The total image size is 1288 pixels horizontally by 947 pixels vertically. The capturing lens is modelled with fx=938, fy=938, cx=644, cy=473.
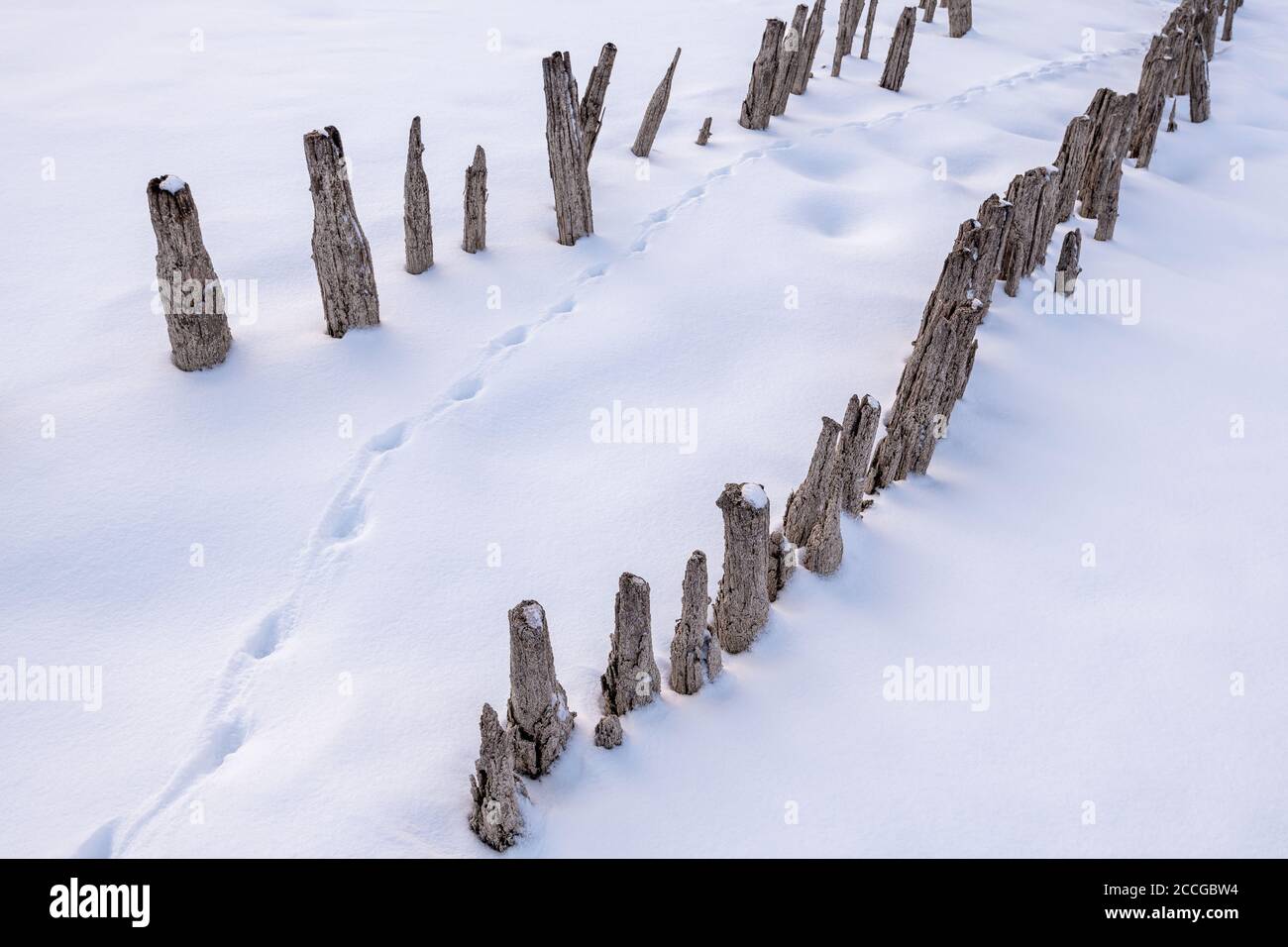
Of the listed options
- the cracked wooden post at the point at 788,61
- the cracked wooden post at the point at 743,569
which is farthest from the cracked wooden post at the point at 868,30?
the cracked wooden post at the point at 743,569

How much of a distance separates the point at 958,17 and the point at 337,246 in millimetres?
8468

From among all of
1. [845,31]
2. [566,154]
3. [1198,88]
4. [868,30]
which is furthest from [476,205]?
[1198,88]

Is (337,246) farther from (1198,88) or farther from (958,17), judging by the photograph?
(958,17)

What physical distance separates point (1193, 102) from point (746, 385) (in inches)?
266

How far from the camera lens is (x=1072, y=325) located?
226 inches

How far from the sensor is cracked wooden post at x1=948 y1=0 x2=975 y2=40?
34.0ft

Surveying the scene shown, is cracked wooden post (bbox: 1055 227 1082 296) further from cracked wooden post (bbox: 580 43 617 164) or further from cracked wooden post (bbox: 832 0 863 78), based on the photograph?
cracked wooden post (bbox: 832 0 863 78)

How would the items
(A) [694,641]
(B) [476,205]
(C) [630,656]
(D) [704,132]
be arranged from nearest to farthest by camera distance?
1. (C) [630,656]
2. (A) [694,641]
3. (B) [476,205]
4. (D) [704,132]

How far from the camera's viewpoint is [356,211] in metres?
5.90

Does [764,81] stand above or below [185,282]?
above

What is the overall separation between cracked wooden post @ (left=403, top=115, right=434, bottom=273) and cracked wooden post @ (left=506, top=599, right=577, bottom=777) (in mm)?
Answer: 3143

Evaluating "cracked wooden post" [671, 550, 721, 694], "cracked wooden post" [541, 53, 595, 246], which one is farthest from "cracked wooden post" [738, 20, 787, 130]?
"cracked wooden post" [671, 550, 721, 694]
